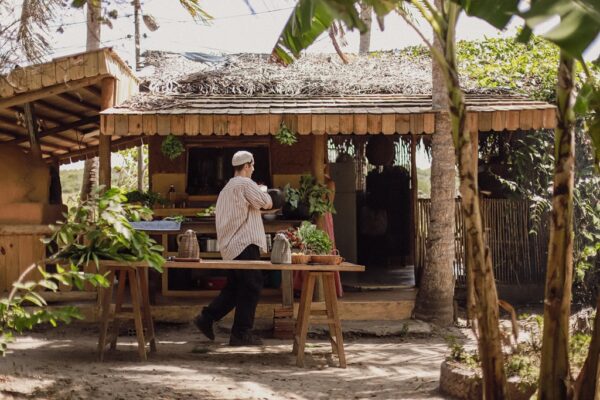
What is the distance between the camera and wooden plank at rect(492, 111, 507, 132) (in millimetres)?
9734

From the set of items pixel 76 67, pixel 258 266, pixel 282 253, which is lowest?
pixel 258 266

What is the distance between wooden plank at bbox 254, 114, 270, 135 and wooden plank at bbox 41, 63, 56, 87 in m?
2.21

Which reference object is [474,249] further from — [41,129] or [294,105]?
[41,129]

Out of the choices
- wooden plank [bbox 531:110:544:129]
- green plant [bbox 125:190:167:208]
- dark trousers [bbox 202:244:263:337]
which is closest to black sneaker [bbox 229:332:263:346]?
dark trousers [bbox 202:244:263:337]

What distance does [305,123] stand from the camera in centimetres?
964

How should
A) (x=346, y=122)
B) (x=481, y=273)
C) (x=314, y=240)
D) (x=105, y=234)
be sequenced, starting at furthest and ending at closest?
(x=346, y=122), (x=314, y=240), (x=105, y=234), (x=481, y=273)

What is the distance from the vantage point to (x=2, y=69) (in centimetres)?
802

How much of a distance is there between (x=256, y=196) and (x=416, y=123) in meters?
2.59

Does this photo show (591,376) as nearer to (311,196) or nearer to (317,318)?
(317,318)

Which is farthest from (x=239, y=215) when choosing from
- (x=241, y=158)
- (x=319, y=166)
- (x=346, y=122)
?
(x=319, y=166)

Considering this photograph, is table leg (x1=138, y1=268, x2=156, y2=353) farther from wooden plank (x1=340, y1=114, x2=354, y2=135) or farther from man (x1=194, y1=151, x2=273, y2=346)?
wooden plank (x1=340, y1=114, x2=354, y2=135)

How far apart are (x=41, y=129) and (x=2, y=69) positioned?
478 centimetres

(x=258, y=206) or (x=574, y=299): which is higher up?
(x=258, y=206)

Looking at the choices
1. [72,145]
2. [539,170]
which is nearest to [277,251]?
[539,170]
